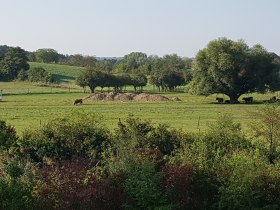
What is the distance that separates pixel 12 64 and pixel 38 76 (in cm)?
1376

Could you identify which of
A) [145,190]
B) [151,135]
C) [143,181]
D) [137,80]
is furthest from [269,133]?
[137,80]

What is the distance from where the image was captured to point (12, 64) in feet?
467

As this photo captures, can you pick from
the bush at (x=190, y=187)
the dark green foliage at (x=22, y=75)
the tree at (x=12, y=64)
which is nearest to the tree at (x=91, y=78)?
the dark green foliage at (x=22, y=75)

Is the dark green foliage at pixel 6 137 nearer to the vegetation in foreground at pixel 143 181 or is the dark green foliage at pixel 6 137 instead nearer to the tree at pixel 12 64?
the vegetation in foreground at pixel 143 181

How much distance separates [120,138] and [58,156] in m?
4.01

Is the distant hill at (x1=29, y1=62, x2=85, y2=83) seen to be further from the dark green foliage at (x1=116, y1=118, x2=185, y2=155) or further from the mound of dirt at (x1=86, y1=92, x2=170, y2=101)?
the dark green foliage at (x1=116, y1=118, x2=185, y2=155)

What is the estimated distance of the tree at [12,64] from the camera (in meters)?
140

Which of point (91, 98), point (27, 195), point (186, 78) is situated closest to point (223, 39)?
point (91, 98)

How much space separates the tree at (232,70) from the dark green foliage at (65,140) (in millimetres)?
52450

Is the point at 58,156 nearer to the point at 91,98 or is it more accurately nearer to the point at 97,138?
the point at 97,138

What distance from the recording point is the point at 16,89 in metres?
116

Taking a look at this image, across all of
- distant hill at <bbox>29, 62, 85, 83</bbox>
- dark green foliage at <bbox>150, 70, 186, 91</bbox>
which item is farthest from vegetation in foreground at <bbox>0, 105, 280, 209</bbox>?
distant hill at <bbox>29, 62, 85, 83</bbox>

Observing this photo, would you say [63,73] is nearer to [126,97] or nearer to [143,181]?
[126,97]

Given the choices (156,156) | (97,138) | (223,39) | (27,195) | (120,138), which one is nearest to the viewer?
(27,195)
